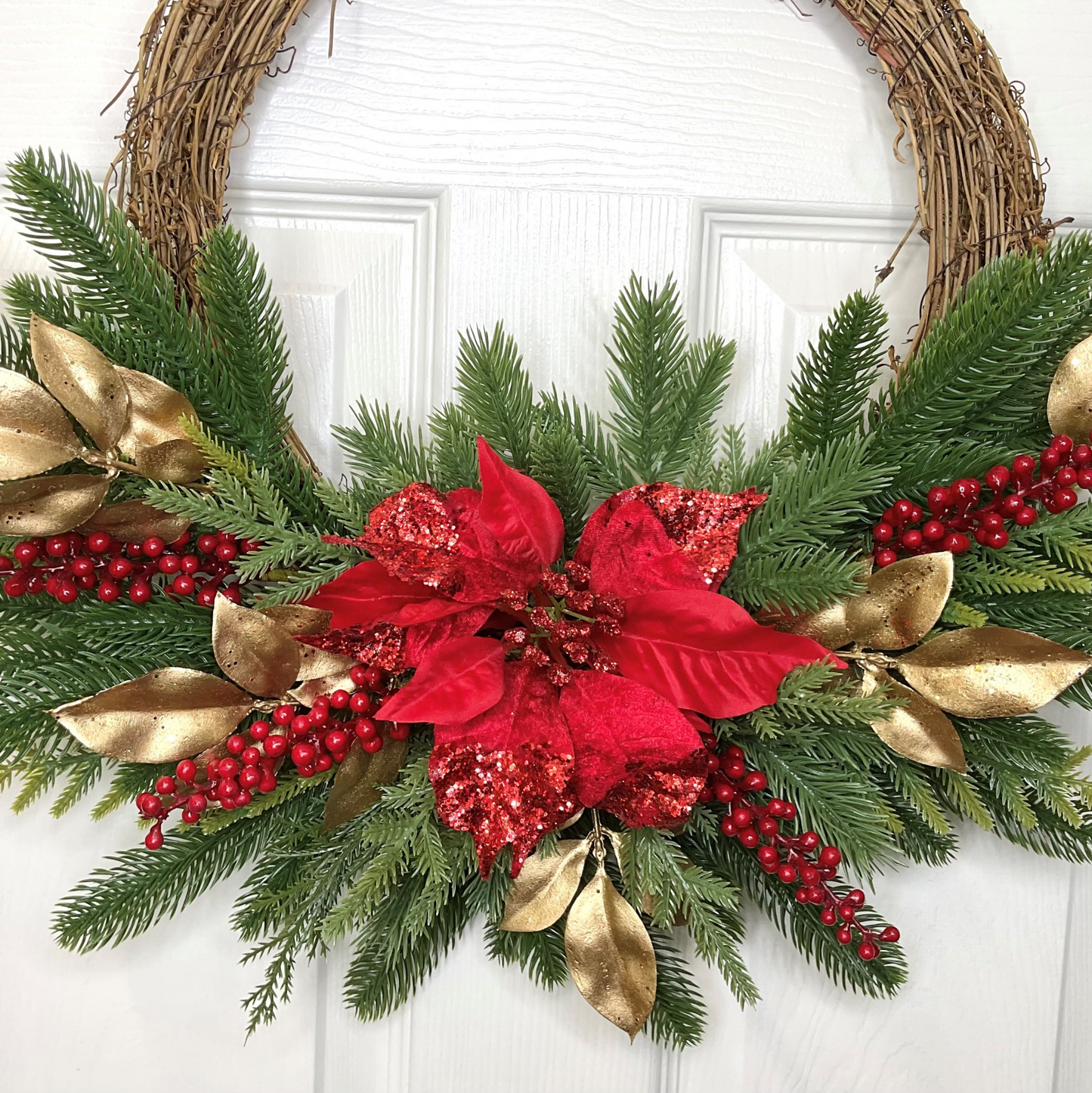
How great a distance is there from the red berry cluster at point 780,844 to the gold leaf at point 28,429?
0.44 metres

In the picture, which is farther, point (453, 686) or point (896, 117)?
point (896, 117)

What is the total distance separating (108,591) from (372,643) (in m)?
0.17

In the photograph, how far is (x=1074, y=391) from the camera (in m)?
0.53

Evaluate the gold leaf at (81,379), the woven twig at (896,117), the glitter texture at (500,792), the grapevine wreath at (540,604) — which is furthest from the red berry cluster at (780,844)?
the gold leaf at (81,379)

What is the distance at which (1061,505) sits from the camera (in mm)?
512

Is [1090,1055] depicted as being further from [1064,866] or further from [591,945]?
[591,945]

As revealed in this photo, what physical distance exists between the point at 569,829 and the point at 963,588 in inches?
11.7

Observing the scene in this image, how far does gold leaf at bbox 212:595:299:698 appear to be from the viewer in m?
0.50

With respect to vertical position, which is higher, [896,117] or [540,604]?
[896,117]

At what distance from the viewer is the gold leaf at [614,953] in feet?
1.76

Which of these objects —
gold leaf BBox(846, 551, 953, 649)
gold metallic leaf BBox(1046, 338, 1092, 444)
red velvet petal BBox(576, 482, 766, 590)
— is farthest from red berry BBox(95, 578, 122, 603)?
gold metallic leaf BBox(1046, 338, 1092, 444)

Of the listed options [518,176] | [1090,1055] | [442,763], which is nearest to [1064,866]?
[1090,1055]

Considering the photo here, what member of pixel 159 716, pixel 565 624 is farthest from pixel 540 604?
pixel 159 716

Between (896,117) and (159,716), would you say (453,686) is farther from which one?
(896,117)
